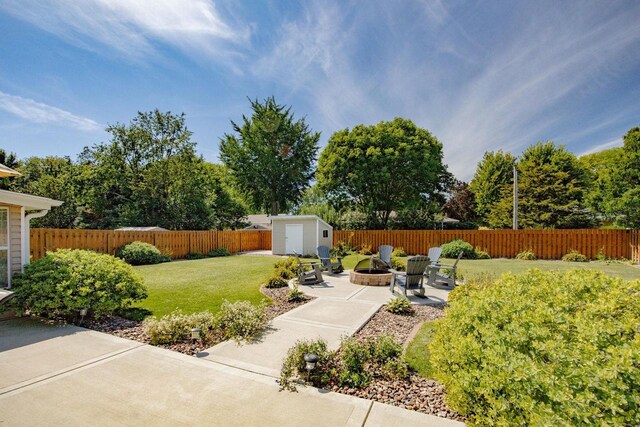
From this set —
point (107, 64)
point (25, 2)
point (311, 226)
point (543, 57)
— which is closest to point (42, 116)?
point (107, 64)

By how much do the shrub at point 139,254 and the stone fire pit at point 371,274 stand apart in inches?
414

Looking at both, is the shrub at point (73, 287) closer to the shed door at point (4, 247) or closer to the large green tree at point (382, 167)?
the shed door at point (4, 247)

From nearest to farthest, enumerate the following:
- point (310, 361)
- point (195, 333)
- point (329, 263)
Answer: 1. point (310, 361)
2. point (195, 333)
3. point (329, 263)

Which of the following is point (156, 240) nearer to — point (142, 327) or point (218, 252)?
point (218, 252)

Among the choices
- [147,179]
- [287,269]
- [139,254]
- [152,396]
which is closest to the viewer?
[152,396]

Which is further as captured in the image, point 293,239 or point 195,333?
point 293,239

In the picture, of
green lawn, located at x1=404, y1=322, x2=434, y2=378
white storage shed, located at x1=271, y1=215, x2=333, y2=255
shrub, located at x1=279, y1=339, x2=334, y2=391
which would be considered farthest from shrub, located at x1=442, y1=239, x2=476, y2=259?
shrub, located at x1=279, y1=339, x2=334, y2=391

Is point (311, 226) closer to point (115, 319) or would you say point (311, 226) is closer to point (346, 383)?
point (115, 319)

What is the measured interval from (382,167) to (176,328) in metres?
19.1

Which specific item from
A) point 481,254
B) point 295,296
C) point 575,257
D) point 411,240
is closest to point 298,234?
point 411,240

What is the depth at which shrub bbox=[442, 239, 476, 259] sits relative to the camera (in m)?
16.4

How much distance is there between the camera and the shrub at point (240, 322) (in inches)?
180

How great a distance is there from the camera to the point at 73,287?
5.09 m

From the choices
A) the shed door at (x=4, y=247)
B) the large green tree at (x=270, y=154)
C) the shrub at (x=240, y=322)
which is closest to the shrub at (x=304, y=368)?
the shrub at (x=240, y=322)
